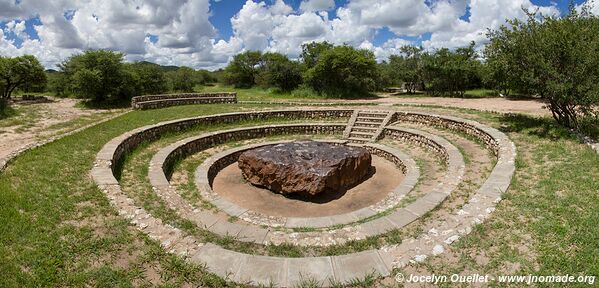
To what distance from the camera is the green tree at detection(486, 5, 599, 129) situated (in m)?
10.0

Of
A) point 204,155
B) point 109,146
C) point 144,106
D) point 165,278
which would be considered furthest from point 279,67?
point 165,278

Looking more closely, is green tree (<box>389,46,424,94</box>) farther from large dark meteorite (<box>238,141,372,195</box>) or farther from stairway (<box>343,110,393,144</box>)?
large dark meteorite (<box>238,141,372,195</box>)

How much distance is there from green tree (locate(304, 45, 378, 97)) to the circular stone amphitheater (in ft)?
49.3

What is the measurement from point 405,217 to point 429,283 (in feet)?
7.36

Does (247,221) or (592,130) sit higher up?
(592,130)

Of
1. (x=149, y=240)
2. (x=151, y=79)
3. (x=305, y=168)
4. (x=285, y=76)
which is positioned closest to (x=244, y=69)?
(x=285, y=76)

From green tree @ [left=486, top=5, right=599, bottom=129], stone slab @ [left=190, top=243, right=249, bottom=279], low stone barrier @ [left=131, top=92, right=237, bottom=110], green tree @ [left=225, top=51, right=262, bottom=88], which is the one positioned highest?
green tree @ [left=225, top=51, right=262, bottom=88]

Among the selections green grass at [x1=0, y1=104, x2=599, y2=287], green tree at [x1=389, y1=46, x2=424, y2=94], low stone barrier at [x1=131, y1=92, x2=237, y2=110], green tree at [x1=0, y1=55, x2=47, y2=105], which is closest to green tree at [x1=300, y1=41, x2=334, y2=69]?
green tree at [x1=389, y1=46, x2=424, y2=94]

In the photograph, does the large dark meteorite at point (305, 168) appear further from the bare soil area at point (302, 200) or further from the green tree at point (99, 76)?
the green tree at point (99, 76)

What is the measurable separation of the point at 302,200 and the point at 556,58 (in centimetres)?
937

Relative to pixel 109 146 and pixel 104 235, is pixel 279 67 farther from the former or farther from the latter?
pixel 104 235

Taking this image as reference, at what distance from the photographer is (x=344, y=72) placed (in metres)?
32.6

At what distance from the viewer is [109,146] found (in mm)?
10750

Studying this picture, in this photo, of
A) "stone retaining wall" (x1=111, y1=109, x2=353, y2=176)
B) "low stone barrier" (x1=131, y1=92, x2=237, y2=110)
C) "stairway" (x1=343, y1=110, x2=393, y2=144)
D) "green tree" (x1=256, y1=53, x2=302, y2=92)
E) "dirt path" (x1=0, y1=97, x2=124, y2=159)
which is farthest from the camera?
"green tree" (x1=256, y1=53, x2=302, y2=92)
